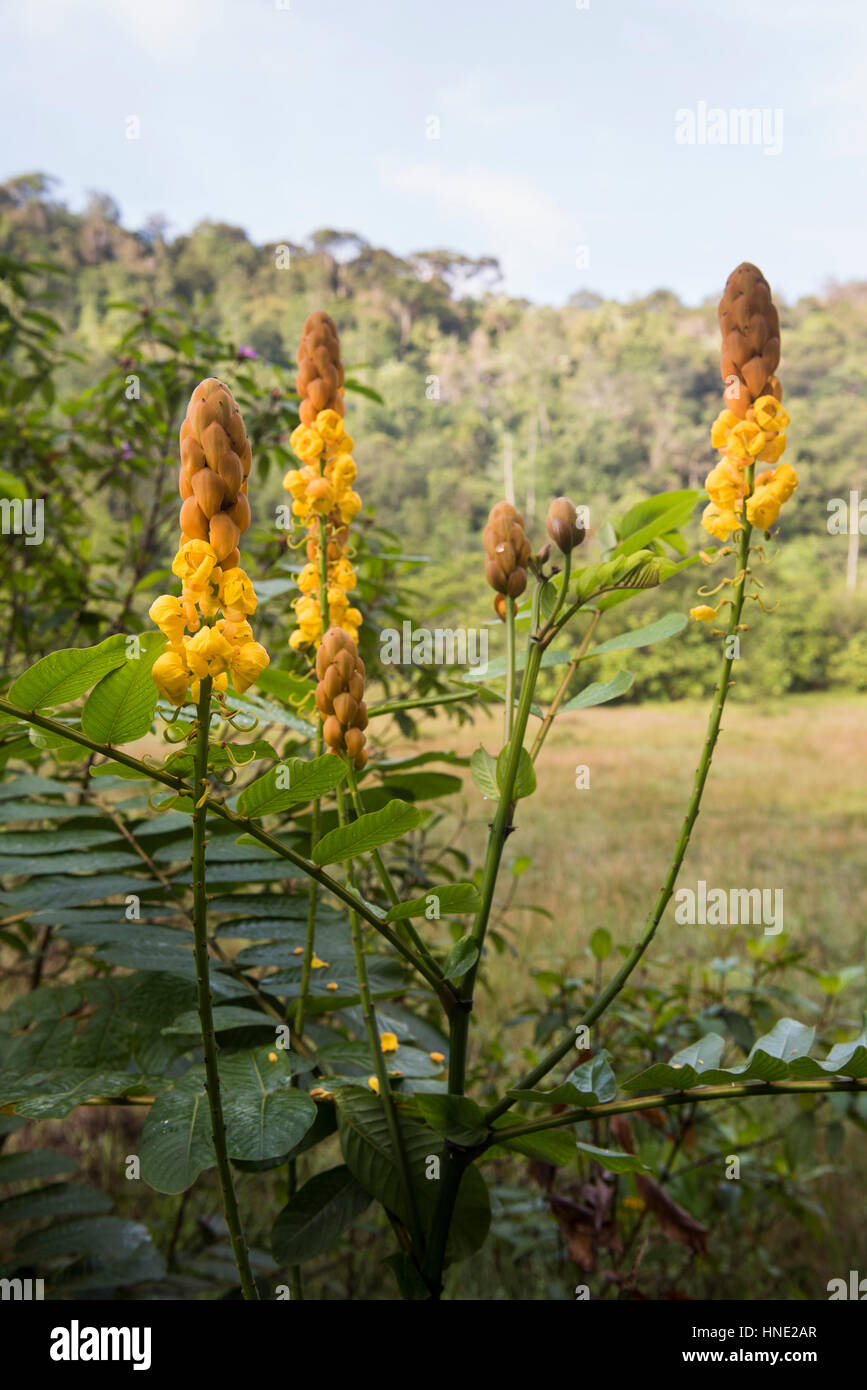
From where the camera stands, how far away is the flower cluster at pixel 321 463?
2.07ft

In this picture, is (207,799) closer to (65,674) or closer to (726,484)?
(65,674)

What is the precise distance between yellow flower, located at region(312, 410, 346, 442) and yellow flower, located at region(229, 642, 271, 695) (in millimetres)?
300

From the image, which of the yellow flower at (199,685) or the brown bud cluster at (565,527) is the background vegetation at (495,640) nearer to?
the yellow flower at (199,685)

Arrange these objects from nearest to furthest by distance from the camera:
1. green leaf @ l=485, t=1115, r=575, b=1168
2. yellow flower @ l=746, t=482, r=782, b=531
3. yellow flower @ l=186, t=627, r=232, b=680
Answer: yellow flower @ l=186, t=627, r=232, b=680, green leaf @ l=485, t=1115, r=575, b=1168, yellow flower @ l=746, t=482, r=782, b=531

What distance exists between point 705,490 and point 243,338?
10.6 meters

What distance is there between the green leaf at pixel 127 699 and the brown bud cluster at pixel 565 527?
0.24 meters

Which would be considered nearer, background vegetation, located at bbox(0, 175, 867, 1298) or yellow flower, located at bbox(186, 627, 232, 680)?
yellow flower, located at bbox(186, 627, 232, 680)

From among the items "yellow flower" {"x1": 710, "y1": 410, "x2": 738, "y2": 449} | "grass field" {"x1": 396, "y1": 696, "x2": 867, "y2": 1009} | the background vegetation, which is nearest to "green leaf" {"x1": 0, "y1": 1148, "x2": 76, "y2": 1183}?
the background vegetation

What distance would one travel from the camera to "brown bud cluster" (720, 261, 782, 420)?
1.82ft

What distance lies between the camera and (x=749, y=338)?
56 cm

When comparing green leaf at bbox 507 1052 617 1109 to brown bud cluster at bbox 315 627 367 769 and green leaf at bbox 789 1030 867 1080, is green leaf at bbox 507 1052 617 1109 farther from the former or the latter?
brown bud cluster at bbox 315 627 367 769

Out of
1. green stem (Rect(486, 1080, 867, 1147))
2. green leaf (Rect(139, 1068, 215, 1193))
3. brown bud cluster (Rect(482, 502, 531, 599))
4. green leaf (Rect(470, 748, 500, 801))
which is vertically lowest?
green leaf (Rect(139, 1068, 215, 1193))

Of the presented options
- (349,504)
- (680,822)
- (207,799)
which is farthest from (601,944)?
(680,822)
